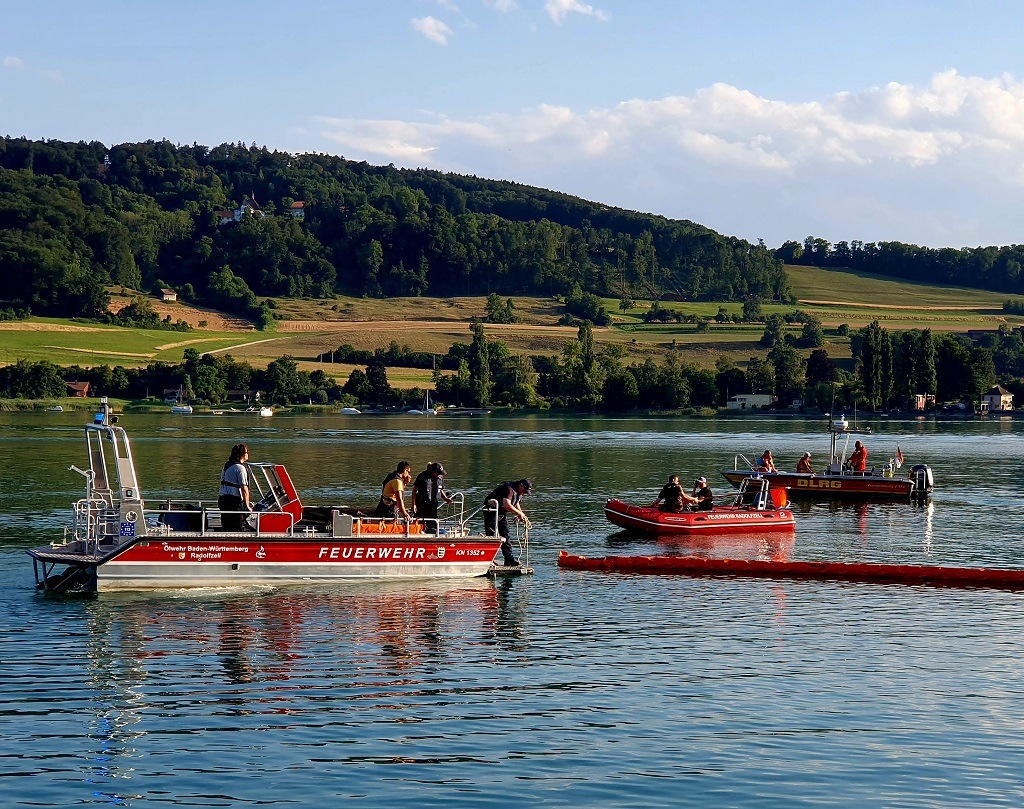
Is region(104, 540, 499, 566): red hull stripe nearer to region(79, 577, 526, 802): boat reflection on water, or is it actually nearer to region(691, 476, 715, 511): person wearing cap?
region(79, 577, 526, 802): boat reflection on water

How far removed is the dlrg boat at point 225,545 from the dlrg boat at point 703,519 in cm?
1252

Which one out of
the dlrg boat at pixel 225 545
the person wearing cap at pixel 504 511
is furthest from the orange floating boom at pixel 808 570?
the dlrg boat at pixel 225 545

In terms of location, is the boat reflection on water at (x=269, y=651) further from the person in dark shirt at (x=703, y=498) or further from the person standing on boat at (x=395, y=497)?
the person in dark shirt at (x=703, y=498)

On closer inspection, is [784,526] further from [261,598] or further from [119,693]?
[119,693]

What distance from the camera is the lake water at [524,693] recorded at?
54.4ft

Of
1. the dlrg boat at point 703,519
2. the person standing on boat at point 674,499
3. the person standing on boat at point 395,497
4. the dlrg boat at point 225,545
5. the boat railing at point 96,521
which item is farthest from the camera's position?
the person standing on boat at point 674,499

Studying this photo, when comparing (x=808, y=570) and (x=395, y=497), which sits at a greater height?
(x=395, y=497)

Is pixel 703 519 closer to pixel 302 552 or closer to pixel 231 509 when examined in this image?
pixel 302 552

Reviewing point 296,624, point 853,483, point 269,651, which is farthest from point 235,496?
point 853,483

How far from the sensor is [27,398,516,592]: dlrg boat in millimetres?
28828

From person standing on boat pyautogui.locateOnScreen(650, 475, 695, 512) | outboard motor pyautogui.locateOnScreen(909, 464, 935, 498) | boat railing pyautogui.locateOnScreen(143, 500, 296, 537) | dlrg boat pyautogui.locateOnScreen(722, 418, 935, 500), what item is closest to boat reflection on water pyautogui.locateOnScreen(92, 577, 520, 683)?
boat railing pyautogui.locateOnScreen(143, 500, 296, 537)

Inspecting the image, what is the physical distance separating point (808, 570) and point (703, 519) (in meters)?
Result: 9.51

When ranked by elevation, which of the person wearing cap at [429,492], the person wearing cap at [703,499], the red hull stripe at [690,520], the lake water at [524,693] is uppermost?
the person wearing cap at [429,492]

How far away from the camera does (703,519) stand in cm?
4447
